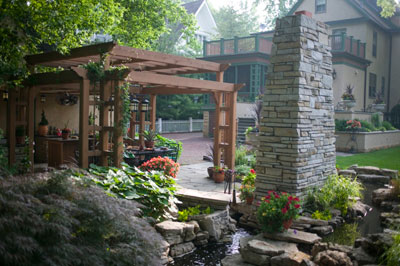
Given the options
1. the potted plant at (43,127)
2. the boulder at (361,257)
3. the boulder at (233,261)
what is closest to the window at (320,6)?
the potted plant at (43,127)

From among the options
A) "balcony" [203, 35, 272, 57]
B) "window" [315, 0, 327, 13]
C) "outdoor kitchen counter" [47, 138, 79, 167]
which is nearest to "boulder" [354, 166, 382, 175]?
"outdoor kitchen counter" [47, 138, 79, 167]

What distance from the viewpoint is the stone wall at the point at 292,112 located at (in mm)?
7191

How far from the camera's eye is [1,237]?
117 inches

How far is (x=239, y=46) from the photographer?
963 inches

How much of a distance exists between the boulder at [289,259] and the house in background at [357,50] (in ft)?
A: 52.7

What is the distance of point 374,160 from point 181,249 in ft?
35.1

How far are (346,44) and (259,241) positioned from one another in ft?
62.3

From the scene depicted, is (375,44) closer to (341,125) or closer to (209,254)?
(341,125)

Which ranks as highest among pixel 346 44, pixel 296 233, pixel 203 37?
pixel 203 37

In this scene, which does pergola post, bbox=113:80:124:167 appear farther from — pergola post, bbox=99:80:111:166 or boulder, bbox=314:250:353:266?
boulder, bbox=314:250:353:266

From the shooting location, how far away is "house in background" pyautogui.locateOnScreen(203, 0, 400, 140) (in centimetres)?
Result: 2180

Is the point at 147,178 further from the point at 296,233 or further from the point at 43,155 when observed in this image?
the point at 43,155

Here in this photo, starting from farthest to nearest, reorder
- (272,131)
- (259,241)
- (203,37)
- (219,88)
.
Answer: (203,37)
(219,88)
(272,131)
(259,241)

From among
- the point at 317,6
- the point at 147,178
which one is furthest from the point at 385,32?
the point at 147,178
